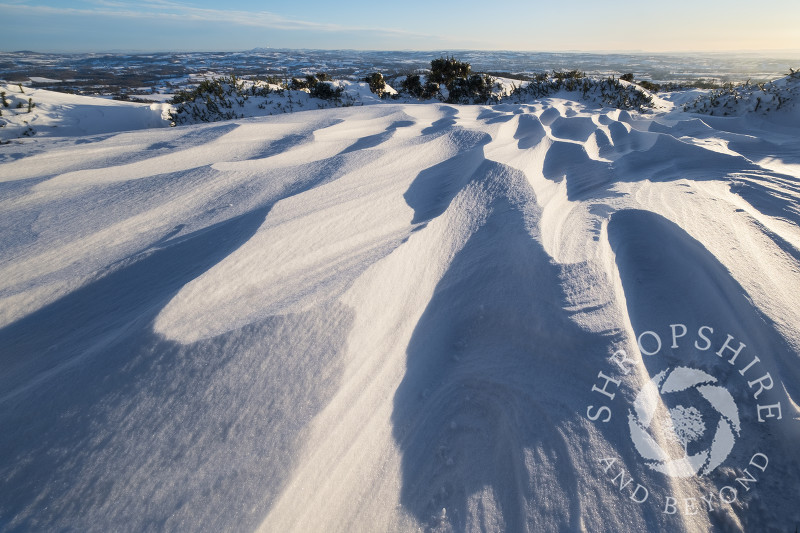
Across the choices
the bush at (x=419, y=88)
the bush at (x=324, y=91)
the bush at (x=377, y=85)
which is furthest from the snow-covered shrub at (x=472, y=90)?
the bush at (x=324, y=91)

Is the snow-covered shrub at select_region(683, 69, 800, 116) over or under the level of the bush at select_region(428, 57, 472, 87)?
under

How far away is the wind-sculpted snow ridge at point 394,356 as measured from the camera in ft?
2.63

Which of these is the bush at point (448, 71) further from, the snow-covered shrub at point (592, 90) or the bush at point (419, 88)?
the snow-covered shrub at point (592, 90)

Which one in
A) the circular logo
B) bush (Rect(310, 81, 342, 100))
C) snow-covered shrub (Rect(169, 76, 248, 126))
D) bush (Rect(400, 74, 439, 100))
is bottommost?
the circular logo

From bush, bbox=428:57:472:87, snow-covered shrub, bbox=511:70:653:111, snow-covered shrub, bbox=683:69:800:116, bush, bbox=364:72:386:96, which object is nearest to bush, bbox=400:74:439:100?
bush, bbox=428:57:472:87

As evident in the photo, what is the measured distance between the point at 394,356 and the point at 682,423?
0.84 metres

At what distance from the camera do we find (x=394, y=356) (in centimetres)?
116

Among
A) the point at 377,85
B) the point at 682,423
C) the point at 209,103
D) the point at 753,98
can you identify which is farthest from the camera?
the point at 377,85

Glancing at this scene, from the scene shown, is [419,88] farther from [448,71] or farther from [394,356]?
[394,356]

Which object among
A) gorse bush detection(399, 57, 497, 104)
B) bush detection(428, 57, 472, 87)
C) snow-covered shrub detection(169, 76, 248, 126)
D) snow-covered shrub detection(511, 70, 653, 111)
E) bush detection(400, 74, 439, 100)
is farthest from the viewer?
bush detection(428, 57, 472, 87)

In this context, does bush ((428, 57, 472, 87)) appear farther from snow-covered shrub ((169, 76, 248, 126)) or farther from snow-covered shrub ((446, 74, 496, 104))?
snow-covered shrub ((169, 76, 248, 126))

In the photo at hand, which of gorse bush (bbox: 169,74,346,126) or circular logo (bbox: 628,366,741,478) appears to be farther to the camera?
gorse bush (bbox: 169,74,346,126)

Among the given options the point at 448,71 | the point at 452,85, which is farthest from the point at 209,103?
the point at 448,71

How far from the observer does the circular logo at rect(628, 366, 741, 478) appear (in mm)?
882
